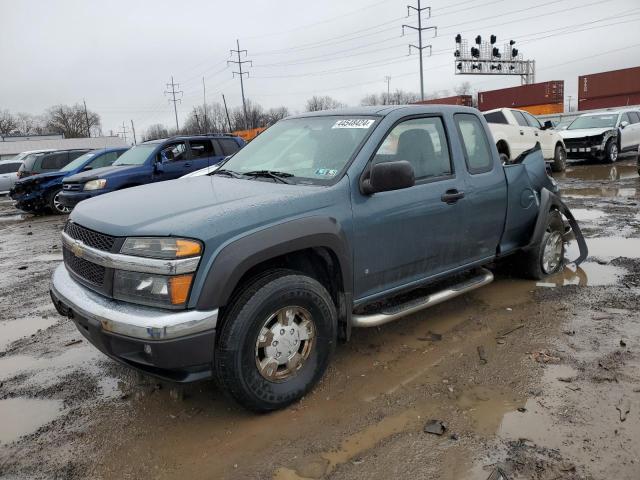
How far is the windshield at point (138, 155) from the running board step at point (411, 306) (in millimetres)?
8764

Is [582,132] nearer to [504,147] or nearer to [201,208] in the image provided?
[504,147]

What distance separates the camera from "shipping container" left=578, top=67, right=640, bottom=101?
36.0 metres

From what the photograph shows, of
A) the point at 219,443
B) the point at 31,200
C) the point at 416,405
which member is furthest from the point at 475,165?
the point at 31,200

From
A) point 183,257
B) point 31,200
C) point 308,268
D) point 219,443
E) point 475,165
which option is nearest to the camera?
point 183,257

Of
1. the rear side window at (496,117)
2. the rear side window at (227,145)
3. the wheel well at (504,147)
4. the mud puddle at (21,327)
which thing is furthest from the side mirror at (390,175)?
the rear side window at (496,117)

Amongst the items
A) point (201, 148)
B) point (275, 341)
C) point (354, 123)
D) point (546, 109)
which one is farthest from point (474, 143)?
point (546, 109)

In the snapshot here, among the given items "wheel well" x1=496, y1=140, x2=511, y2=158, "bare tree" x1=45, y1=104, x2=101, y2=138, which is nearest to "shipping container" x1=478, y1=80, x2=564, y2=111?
"wheel well" x1=496, y1=140, x2=511, y2=158

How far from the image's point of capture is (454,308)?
477 centimetres

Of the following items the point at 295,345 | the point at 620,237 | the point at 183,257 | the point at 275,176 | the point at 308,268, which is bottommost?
the point at 620,237

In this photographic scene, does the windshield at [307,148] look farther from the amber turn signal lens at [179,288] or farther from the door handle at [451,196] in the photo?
the amber turn signal lens at [179,288]

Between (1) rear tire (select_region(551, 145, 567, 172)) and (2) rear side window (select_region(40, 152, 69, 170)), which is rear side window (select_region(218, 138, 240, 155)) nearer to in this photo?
(2) rear side window (select_region(40, 152, 69, 170))

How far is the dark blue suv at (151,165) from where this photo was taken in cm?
1057

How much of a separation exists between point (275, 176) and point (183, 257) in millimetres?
1213

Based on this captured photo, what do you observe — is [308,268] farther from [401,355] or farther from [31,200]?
[31,200]
